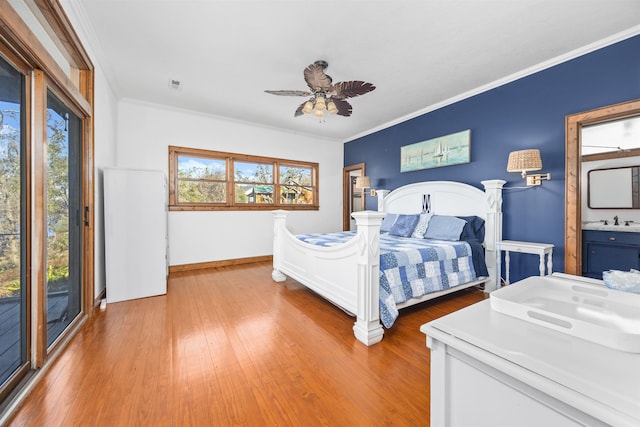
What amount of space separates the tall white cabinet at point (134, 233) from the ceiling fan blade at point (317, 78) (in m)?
2.08

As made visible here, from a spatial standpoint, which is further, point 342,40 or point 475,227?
point 475,227

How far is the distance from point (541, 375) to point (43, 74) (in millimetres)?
2788

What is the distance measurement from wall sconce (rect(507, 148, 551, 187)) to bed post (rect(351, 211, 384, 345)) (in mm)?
1965

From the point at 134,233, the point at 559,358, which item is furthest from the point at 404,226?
the point at 134,233

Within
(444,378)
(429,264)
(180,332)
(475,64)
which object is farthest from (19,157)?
(475,64)

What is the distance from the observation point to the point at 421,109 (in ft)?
14.0

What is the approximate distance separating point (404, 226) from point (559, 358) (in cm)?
327

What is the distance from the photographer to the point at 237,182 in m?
4.88

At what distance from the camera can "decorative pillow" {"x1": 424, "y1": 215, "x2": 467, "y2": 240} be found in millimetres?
3184

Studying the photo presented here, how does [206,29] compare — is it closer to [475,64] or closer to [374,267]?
[374,267]

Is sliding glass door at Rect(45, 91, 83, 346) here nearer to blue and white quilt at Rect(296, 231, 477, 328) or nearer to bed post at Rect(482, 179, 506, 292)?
blue and white quilt at Rect(296, 231, 477, 328)

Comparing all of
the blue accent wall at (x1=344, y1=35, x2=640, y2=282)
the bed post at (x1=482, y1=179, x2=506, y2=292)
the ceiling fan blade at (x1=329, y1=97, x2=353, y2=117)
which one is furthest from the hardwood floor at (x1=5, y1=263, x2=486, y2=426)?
the ceiling fan blade at (x1=329, y1=97, x2=353, y2=117)

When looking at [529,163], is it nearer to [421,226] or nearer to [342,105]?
[421,226]

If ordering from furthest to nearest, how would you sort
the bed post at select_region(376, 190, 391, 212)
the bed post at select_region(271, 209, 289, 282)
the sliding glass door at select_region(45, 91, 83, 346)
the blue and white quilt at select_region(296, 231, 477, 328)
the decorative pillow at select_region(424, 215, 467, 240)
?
the bed post at select_region(376, 190, 391, 212), the bed post at select_region(271, 209, 289, 282), the decorative pillow at select_region(424, 215, 467, 240), the blue and white quilt at select_region(296, 231, 477, 328), the sliding glass door at select_region(45, 91, 83, 346)
